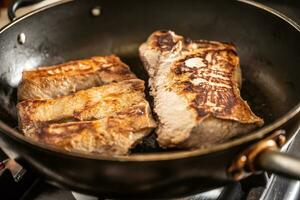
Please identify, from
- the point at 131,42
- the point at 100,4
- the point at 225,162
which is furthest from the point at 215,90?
the point at 100,4

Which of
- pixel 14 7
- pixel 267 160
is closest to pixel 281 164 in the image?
pixel 267 160

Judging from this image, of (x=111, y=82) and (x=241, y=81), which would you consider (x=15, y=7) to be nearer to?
(x=111, y=82)

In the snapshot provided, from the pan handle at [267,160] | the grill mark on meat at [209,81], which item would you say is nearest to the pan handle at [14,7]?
the grill mark on meat at [209,81]

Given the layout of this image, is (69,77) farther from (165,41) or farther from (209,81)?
(209,81)

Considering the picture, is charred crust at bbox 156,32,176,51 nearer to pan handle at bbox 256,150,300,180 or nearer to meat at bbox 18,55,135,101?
meat at bbox 18,55,135,101

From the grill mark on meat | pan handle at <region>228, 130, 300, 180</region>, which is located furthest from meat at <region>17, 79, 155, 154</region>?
pan handle at <region>228, 130, 300, 180</region>

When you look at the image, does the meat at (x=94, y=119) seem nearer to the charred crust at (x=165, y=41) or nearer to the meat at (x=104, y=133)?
the meat at (x=104, y=133)
